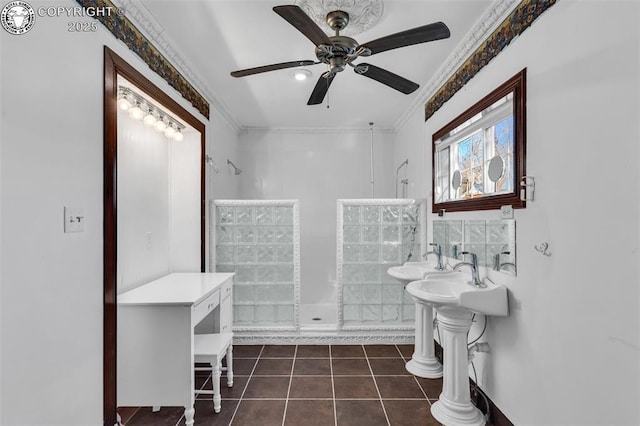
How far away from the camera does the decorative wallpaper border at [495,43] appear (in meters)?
1.59

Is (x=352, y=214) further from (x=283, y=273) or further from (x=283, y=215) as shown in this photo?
(x=283, y=273)

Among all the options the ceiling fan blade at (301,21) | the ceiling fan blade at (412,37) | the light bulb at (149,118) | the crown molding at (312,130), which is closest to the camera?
the ceiling fan blade at (301,21)

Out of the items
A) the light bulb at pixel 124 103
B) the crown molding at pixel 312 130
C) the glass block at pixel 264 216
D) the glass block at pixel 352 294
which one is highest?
the crown molding at pixel 312 130

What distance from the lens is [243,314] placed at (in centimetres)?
330

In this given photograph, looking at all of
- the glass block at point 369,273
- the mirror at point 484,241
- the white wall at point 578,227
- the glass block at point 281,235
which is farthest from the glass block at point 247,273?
the white wall at point 578,227

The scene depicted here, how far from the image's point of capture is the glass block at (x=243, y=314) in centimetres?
330

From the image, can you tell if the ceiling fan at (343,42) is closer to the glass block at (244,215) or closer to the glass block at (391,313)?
the glass block at (244,215)

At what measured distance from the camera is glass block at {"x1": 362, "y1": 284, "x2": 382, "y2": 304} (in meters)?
3.30

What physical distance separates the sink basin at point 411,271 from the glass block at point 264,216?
1304 millimetres

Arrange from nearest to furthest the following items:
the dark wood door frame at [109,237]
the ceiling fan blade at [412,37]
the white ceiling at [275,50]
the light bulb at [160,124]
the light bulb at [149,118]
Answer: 1. the ceiling fan blade at [412,37]
2. the dark wood door frame at [109,237]
3. the white ceiling at [275,50]
4. the light bulb at [149,118]
5. the light bulb at [160,124]

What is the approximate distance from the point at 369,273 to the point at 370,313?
427 millimetres

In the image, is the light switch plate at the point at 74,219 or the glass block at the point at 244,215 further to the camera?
the glass block at the point at 244,215

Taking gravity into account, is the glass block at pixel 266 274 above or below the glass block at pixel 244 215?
below

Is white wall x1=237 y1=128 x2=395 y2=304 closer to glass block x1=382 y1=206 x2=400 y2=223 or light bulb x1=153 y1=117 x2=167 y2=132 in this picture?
glass block x1=382 y1=206 x2=400 y2=223
